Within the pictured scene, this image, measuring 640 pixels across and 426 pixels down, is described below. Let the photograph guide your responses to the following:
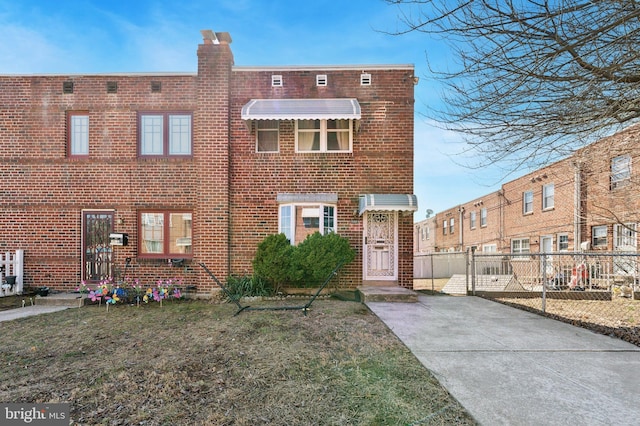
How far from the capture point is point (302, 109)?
9438 mm

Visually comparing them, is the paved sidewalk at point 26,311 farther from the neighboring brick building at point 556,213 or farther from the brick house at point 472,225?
the brick house at point 472,225

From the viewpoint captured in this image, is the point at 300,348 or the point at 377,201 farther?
the point at 377,201

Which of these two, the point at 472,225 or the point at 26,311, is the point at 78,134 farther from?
the point at 472,225

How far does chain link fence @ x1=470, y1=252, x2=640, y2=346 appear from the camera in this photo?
9.09 metres

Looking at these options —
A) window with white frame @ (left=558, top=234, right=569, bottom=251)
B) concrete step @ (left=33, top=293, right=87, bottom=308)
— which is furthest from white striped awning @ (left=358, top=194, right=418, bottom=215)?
window with white frame @ (left=558, top=234, right=569, bottom=251)

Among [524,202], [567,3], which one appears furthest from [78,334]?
[524,202]

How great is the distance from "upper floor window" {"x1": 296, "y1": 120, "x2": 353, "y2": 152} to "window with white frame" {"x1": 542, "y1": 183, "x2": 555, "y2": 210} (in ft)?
46.0

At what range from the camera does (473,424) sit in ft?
9.39

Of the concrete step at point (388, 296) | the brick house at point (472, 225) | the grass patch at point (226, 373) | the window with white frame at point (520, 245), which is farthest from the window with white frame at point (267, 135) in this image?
the brick house at point (472, 225)

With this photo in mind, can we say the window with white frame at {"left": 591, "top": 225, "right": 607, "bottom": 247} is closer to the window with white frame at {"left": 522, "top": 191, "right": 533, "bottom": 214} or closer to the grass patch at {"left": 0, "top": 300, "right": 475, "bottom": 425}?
the window with white frame at {"left": 522, "top": 191, "right": 533, "bottom": 214}

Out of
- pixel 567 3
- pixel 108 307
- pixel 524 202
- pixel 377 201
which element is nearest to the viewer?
pixel 567 3

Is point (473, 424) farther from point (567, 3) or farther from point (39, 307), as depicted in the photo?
point (39, 307)

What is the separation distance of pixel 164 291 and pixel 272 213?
357 cm

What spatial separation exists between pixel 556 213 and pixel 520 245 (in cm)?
369
